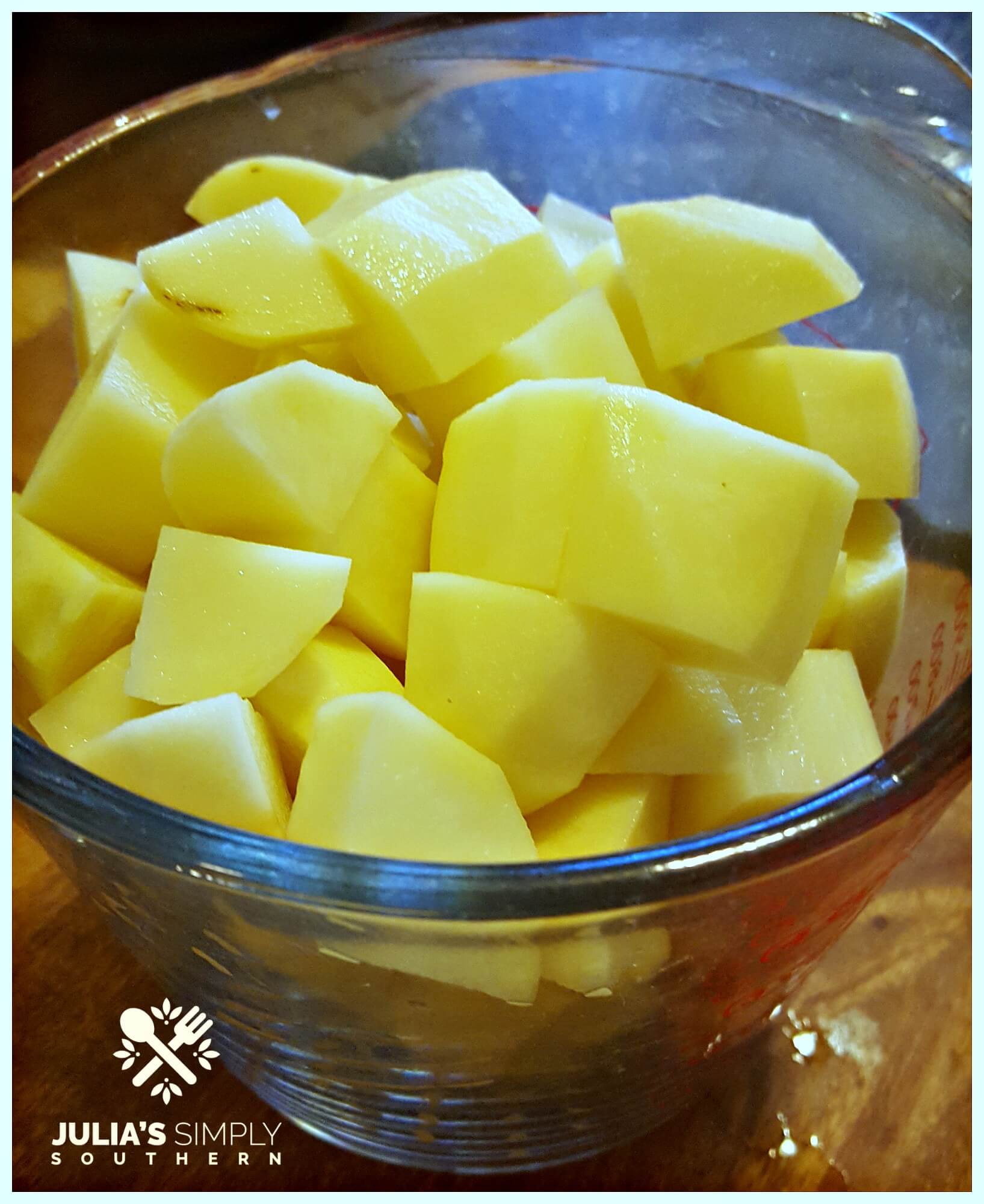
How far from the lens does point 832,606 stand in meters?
0.63

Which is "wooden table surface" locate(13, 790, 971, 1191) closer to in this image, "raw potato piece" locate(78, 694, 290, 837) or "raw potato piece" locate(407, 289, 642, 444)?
"raw potato piece" locate(78, 694, 290, 837)

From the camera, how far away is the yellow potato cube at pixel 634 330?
27.6 inches

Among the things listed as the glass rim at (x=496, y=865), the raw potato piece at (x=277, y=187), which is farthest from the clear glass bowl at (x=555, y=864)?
the raw potato piece at (x=277, y=187)

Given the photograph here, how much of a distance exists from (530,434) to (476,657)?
0.42 feet

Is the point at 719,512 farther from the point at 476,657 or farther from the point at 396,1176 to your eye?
the point at 396,1176

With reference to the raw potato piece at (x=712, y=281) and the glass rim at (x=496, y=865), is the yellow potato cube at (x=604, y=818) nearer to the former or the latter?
the glass rim at (x=496, y=865)

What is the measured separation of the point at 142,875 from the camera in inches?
17.1

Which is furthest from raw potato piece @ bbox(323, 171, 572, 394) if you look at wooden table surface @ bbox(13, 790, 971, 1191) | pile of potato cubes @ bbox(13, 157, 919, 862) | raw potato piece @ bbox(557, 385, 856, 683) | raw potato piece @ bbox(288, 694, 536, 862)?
wooden table surface @ bbox(13, 790, 971, 1191)

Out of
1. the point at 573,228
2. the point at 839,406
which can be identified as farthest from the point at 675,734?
the point at 573,228

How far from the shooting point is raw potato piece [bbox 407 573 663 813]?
527mm

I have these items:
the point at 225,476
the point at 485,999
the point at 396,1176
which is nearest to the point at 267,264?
the point at 225,476

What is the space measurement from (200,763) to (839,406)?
0.45 m

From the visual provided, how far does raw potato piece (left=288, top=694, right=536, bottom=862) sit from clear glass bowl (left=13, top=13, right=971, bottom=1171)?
62mm

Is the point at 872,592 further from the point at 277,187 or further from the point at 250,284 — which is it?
the point at 277,187
